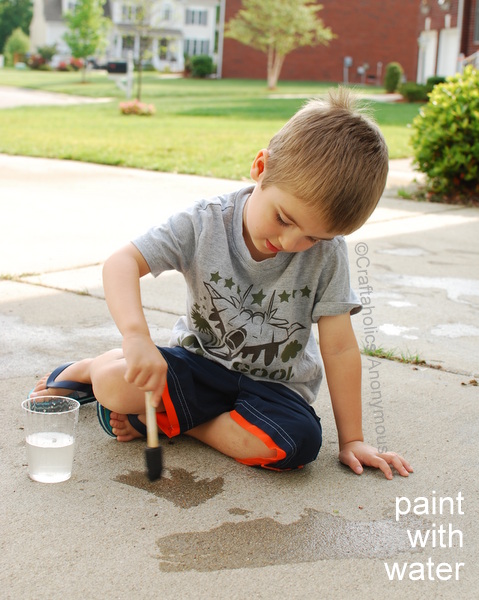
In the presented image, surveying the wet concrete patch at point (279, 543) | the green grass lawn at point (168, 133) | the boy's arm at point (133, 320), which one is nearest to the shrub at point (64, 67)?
the green grass lawn at point (168, 133)

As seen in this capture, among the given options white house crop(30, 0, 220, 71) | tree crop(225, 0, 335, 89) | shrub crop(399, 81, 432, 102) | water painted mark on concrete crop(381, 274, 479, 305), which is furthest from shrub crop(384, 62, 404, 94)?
water painted mark on concrete crop(381, 274, 479, 305)

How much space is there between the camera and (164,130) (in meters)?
13.6

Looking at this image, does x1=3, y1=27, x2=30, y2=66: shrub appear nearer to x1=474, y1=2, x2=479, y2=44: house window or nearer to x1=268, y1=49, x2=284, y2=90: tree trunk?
x1=268, y1=49, x2=284, y2=90: tree trunk

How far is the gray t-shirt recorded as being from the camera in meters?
2.24

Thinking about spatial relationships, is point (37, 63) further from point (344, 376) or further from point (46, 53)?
point (344, 376)

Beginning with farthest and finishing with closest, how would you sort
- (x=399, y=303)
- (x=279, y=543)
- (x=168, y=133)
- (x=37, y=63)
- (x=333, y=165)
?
(x=37, y=63), (x=168, y=133), (x=399, y=303), (x=333, y=165), (x=279, y=543)

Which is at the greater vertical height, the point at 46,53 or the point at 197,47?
the point at 197,47

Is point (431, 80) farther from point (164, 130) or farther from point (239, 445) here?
point (239, 445)

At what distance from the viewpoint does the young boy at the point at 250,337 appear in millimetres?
2117

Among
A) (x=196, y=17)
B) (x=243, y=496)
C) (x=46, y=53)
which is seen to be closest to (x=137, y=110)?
(x=243, y=496)

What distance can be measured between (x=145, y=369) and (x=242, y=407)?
1.41ft

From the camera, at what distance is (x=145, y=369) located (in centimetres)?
188

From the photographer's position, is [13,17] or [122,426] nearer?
[122,426]

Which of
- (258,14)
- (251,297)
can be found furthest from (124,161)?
(258,14)
